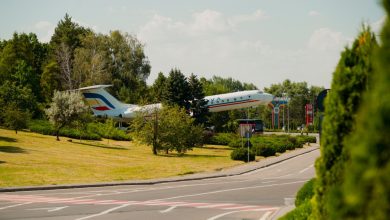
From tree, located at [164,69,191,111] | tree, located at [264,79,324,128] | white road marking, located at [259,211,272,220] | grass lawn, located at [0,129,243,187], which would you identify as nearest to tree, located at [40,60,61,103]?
tree, located at [164,69,191,111]

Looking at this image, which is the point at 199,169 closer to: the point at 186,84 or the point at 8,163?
the point at 8,163

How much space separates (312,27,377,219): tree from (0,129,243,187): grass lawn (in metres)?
25.9

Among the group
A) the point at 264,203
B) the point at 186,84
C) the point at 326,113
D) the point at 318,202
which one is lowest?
the point at 264,203

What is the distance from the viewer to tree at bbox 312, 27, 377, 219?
670cm

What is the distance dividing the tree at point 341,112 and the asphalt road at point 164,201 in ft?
37.8

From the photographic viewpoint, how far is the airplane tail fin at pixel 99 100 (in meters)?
74.7

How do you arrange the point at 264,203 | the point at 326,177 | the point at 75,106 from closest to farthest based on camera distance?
the point at 326,177 < the point at 264,203 < the point at 75,106

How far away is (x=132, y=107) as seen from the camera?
258ft

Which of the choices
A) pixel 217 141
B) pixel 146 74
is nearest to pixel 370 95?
pixel 217 141

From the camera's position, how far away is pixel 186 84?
7288cm

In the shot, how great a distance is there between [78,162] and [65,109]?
18.8m

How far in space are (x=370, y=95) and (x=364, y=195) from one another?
0.74m

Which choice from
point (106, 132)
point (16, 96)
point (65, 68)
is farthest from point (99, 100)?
point (65, 68)

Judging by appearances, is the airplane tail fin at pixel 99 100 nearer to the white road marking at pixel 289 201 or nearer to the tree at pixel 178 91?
the tree at pixel 178 91
